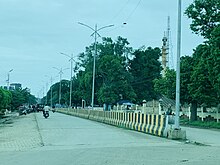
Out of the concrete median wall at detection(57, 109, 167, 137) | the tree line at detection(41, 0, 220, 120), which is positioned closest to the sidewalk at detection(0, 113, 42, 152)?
the concrete median wall at detection(57, 109, 167, 137)

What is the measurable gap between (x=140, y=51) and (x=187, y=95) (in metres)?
48.9

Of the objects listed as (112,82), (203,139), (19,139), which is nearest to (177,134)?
(203,139)

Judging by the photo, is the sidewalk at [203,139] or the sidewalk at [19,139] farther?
the sidewalk at [203,139]

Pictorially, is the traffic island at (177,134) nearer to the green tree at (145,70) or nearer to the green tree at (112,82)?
the green tree at (112,82)

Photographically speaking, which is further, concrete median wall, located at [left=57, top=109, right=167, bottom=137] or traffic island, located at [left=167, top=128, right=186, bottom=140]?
concrete median wall, located at [left=57, top=109, right=167, bottom=137]

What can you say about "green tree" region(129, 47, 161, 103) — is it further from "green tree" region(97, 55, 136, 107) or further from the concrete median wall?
the concrete median wall

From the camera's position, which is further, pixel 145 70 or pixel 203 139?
pixel 145 70

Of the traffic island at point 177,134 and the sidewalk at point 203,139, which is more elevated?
the traffic island at point 177,134

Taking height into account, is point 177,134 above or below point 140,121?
below

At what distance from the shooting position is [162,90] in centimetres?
5525

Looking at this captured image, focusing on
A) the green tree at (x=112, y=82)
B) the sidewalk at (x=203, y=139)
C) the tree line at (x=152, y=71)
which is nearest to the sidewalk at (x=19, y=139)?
the sidewalk at (x=203, y=139)

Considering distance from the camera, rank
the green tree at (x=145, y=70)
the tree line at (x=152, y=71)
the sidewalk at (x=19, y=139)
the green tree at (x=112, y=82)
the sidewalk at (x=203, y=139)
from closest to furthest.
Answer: the sidewalk at (x=19, y=139), the sidewalk at (x=203, y=139), the tree line at (x=152, y=71), the green tree at (x=112, y=82), the green tree at (x=145, y=70)

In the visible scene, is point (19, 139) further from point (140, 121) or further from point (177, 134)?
point (140, 121)

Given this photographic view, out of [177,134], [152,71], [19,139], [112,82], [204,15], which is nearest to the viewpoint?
[177,134]
